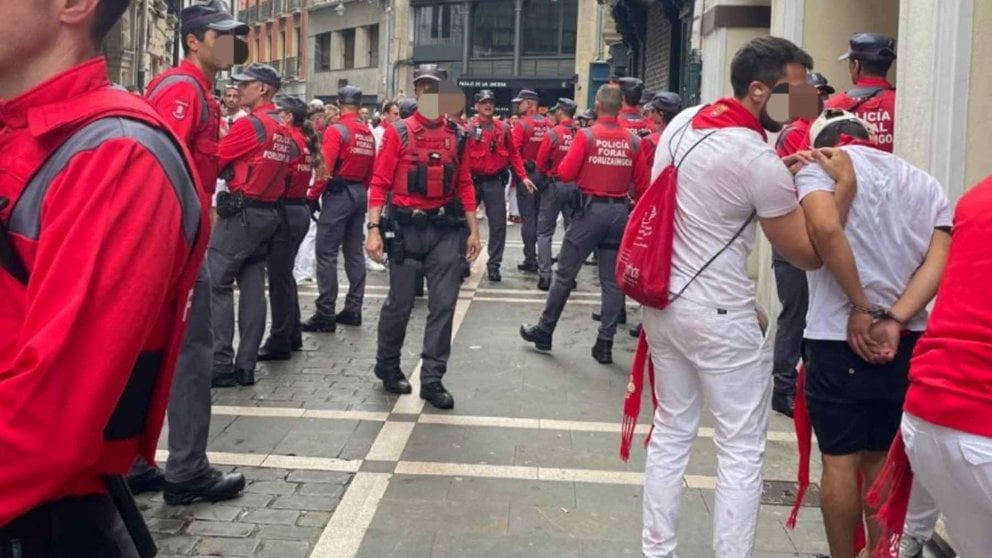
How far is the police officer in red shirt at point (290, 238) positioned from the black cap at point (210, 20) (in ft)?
6.75

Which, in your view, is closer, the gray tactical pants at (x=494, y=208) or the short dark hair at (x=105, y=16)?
the short dark hair at (x=105, y=16)

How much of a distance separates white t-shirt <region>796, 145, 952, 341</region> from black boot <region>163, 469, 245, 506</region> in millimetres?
2768

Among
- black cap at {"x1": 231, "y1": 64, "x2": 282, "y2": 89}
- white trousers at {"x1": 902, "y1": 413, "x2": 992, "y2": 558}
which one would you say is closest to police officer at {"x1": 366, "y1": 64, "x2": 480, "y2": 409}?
black cap at {"x1": 231, "y1": 64, "x2": 282, "y2": 89}

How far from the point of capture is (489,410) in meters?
6.12

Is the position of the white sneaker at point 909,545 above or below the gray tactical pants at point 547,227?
below

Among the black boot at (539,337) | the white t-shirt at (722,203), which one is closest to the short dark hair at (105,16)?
the white t-shirt at (722,203)

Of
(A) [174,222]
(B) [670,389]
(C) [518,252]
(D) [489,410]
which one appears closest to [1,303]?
A: (A) [174,222]

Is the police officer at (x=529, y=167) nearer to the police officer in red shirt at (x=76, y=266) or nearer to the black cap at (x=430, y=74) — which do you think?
the black cap at (x=430, y=74)

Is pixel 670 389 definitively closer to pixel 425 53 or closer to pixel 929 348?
pixel 929 348

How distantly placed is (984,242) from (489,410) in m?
4.17

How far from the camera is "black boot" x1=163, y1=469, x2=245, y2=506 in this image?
4.43 m

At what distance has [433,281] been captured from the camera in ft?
20.3

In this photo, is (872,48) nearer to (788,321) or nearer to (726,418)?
(788,321)

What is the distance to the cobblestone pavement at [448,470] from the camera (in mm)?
4066
